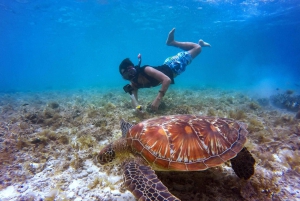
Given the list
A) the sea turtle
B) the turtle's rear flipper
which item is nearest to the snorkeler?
the sea turtle

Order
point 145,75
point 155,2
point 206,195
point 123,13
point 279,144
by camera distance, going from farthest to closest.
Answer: point 123,13, point 155,2, point 145,75, point 279,144, point 206,195

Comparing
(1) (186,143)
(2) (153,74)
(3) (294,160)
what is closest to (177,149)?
(1) (186,143)

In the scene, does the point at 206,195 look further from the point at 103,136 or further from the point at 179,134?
the point at 103,136

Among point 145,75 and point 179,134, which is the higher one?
point 145,75

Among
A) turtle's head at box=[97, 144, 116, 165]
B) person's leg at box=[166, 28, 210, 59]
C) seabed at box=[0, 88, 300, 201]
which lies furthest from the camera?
person's leg at box=[166, 28, 210, 59]

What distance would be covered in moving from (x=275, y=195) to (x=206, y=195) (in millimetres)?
1052

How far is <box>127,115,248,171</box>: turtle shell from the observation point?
6.81 feet

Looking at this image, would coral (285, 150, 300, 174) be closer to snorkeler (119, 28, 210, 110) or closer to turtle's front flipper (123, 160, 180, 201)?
turtle's front flipper (123, 160, 180, 201)

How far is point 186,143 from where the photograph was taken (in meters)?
2.20

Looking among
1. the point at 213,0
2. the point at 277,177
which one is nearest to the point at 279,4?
the point at 213,0

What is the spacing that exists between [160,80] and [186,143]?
3325 mm

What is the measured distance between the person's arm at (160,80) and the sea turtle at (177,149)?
2502mm

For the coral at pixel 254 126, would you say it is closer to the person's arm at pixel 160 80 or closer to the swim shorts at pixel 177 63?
the person's arm at pixel 160 80

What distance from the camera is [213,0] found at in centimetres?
1955
